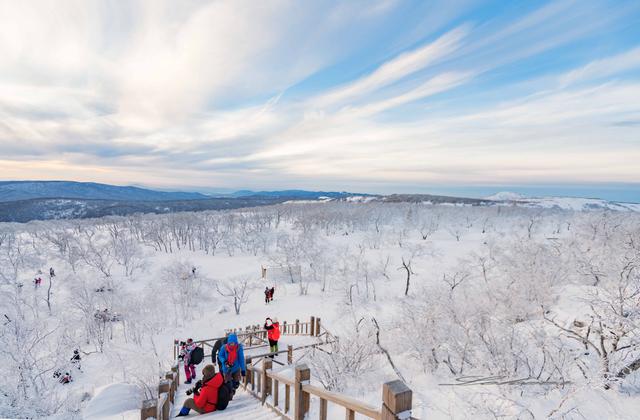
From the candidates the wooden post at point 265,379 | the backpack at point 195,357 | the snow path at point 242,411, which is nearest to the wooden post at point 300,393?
the snow path at point 242,411

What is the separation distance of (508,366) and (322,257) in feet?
104

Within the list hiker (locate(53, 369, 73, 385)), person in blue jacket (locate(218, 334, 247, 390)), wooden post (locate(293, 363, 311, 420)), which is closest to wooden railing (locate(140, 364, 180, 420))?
person in blue jacket (locate(218, 334, 247, 390))

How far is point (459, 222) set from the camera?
85312 mm

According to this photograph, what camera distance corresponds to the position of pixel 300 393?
4.37 m

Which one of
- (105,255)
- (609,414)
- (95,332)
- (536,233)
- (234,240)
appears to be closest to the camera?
(609,414)

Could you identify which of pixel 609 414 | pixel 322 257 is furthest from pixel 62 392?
pixel 322 257

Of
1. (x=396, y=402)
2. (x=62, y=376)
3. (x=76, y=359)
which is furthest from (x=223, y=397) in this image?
(x=76, y=359)

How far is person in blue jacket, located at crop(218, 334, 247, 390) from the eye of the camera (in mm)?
6494

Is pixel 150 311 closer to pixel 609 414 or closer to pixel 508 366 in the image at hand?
pixel 508 366

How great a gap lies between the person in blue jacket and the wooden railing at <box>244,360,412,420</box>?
596 millimetres

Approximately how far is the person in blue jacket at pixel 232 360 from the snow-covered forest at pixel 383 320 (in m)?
4.09

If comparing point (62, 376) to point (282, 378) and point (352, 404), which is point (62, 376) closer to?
point (282, 378)

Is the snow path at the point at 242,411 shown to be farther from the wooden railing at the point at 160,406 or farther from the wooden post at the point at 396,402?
the wooden post at the point at 396,402

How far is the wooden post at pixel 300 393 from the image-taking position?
14.3ft
